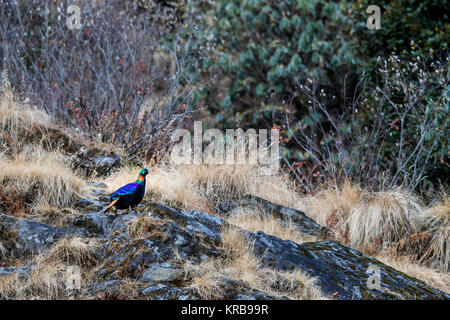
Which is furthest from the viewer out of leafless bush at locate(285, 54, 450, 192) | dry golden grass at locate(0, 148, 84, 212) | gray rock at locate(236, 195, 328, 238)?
leafless bush at locate(285, 54, 450, 192)

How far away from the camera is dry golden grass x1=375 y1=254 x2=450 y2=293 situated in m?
5.57

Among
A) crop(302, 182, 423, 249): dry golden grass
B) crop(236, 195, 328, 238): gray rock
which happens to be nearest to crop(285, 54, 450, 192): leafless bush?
crop(302, 182, 423, 249): dry golden grass

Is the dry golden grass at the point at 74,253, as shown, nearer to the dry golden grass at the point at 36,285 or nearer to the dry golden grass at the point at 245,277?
the dry golden grass at the point at 36,285

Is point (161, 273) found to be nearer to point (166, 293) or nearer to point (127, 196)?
point (166, 293)

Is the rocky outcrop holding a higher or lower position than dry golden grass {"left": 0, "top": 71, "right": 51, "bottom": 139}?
lower

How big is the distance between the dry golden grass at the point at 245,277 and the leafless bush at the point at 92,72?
2.95 metres

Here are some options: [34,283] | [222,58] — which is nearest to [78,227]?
[34,283]

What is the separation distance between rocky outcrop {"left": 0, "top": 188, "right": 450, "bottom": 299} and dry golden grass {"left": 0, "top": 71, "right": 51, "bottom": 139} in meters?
1.84

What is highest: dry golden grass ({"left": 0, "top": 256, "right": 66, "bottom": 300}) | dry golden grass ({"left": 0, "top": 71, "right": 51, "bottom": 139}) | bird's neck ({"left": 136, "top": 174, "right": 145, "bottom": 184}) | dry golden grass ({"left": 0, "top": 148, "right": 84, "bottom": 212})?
dry golden grass ({"left": 0, "top": 71, "right": 51, "bottom": 139})

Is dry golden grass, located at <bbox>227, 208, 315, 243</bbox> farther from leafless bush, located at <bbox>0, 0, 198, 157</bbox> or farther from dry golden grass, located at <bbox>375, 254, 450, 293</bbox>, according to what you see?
leafless bush, located at <bbox>0, 0, 198, 157</bbox>
